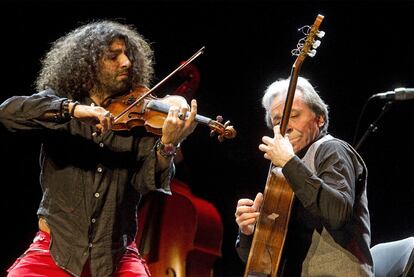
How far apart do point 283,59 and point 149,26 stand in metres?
1.09

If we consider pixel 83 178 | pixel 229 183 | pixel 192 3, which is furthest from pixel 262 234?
pixel 192 3

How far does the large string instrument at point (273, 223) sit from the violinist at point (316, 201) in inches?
2.8

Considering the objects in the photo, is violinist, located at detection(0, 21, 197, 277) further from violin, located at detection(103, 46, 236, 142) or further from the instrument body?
the instrument body

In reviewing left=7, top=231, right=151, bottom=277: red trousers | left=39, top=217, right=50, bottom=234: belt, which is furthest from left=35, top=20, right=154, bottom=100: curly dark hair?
left=7, top=231, right=151, bottom=277: red trousers

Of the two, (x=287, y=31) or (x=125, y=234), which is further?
(x=287, y=31)

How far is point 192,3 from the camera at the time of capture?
5.28 m

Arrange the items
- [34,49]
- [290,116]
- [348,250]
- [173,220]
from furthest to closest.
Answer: [34,49] → [173,220] → [290,116] → [348,250]

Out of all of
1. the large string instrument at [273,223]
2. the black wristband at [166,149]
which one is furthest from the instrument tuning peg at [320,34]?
the black wristband at [166,149]

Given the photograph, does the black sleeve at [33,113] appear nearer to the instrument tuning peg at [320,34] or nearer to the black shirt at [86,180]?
the black shirt at [86,180]

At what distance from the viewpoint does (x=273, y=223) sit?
115 inches

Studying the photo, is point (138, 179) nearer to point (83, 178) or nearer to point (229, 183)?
point (83, 178)

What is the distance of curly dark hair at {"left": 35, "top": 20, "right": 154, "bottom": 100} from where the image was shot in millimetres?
3203

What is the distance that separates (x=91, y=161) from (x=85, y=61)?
526 millimetres

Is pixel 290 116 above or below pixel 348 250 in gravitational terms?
above
